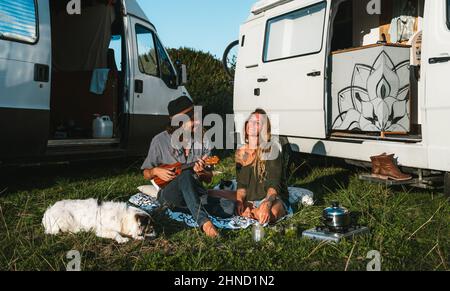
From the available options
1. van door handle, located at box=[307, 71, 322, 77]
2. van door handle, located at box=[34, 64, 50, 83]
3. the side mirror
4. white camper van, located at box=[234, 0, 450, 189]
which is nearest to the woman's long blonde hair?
white camper van, located at box=[234, 0, 450, 189]

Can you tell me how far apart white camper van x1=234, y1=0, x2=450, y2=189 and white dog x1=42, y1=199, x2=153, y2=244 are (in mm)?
2691

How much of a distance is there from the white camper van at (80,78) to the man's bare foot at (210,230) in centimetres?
254

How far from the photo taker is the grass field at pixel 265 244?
3.12m

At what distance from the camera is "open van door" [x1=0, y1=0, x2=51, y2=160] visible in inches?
192

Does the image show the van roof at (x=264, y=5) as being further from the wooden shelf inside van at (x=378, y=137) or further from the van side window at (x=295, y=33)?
the wooden shelf inside van at (x=378, y=137)

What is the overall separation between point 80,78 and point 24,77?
7.90 feet

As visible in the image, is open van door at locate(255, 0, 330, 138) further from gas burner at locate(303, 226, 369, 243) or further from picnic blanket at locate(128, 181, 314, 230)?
gas burner at locate(303, 226, 369, 243)

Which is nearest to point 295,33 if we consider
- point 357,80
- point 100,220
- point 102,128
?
point 357,80

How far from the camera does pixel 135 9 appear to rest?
683 cm

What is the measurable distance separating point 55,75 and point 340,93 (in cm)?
439

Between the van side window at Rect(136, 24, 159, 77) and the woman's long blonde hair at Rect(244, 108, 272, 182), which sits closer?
the woman's long blonde hair at Rect(244, 108, 272, 182)

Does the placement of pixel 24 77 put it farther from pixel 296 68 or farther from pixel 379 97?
pixel 379 97
